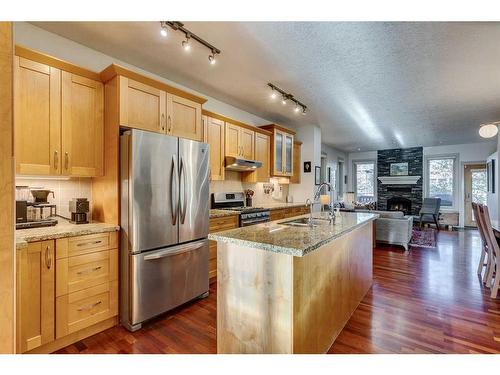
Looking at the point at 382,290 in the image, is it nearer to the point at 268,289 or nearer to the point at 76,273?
the point at 268,289

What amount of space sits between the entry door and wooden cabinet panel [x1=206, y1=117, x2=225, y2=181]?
849 cm

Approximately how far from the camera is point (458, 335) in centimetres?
216

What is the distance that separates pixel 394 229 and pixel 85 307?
5332 mm

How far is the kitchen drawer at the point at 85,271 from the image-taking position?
1.98 metres

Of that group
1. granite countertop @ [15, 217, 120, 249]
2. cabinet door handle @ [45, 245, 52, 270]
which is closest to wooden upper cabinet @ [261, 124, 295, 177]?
granite countertop @ [15, 217, 120, 249]

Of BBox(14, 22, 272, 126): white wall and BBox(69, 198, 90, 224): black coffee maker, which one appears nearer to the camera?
BBox(14, 22, 272, 126): white wall

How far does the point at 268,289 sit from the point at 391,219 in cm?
466

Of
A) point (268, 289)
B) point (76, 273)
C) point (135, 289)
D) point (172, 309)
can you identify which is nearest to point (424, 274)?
point (268, 289)

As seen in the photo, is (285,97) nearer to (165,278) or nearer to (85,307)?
(165,278)

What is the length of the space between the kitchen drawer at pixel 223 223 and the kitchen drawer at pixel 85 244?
120cm

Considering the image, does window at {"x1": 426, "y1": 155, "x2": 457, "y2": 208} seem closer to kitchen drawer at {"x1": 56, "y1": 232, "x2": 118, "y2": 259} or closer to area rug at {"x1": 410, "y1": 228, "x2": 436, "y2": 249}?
area rug at {"x1": 410, "y1": 228, "x2": 436, "y2": 249}

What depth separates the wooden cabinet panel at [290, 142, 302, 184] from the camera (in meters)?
5.79

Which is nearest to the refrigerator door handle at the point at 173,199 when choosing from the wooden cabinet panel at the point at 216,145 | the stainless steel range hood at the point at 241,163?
the wooden cabinet panel at the point at 216,145

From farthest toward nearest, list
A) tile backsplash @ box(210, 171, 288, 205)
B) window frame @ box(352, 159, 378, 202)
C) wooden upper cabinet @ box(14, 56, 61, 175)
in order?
window frame @ box(352, 159, 378, 202)
tile backsplash @ box(210, 171, 288, 205)
wooden upper cabinet @ box(14, 56, 61, 175)
